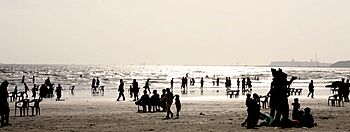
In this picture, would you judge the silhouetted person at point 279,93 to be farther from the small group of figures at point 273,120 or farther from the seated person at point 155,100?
the seated person at point 155,100

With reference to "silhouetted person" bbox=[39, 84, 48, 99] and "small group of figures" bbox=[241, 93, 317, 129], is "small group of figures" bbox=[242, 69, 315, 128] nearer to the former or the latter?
"small group of figures" bbox=[241, 93, 317, 129]

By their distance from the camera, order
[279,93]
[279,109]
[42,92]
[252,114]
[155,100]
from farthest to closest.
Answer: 1. [42,92]
2. [155,100]
3. [279,93]
4. [279,109]
5. [252,114]

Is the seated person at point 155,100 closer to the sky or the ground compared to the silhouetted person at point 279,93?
closer to the ground

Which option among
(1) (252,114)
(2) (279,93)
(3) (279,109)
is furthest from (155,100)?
(3) (279,109)

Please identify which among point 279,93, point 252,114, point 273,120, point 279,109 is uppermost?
point 279,93

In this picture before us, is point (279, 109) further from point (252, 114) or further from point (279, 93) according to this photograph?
point (252, 114)

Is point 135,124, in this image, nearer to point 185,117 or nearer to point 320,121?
point 185,117

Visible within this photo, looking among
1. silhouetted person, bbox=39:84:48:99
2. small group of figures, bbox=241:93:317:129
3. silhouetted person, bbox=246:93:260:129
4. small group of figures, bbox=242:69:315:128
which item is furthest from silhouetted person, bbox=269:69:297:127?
silhouetted person, bbox=39:84:48:99

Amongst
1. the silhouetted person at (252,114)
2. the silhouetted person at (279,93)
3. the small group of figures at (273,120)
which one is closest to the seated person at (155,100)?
the small group of figures at (273,120)

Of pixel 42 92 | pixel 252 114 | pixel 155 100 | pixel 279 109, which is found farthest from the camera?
pixel 42 92

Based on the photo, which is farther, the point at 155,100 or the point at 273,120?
the point at 155,100

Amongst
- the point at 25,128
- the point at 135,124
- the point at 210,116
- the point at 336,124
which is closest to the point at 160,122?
the point at 135,124

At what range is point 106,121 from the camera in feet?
69.8

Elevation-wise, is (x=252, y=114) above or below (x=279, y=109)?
below
